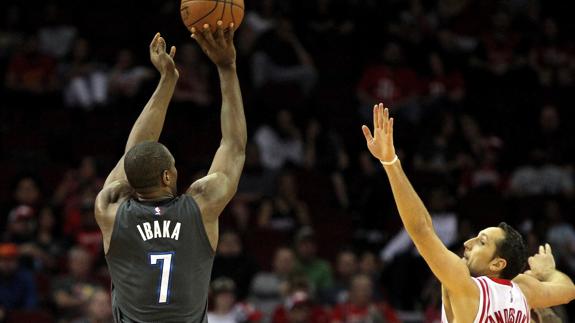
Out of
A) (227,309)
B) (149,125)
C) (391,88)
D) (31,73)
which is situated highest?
(31,73)

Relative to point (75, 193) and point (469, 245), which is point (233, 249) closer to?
point (75, 193)

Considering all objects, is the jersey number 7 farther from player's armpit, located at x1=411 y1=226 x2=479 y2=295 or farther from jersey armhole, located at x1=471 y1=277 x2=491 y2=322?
jersey armhole, located at x1=471 y1=277 x2=491 y2=322

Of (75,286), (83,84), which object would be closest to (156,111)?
(75,286)

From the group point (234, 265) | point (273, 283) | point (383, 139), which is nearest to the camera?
point (383, 139)

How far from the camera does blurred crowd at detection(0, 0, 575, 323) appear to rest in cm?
1128

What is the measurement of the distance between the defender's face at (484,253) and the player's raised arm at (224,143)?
1231mm

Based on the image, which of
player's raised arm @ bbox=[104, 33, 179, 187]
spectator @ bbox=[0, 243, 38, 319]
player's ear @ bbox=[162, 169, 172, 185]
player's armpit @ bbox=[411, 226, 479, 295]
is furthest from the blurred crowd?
player's armpit @ bbox=[411, 226, 479, 295]

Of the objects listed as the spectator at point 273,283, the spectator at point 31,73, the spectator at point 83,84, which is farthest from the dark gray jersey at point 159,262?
the spectator at point 31,73

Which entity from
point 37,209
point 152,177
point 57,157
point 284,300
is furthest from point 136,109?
point 152,177

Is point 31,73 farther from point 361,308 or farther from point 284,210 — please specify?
point 361,308

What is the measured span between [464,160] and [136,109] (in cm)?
461

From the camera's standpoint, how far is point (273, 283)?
1145cm

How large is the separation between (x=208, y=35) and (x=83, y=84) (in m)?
9.35

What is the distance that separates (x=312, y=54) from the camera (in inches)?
623
